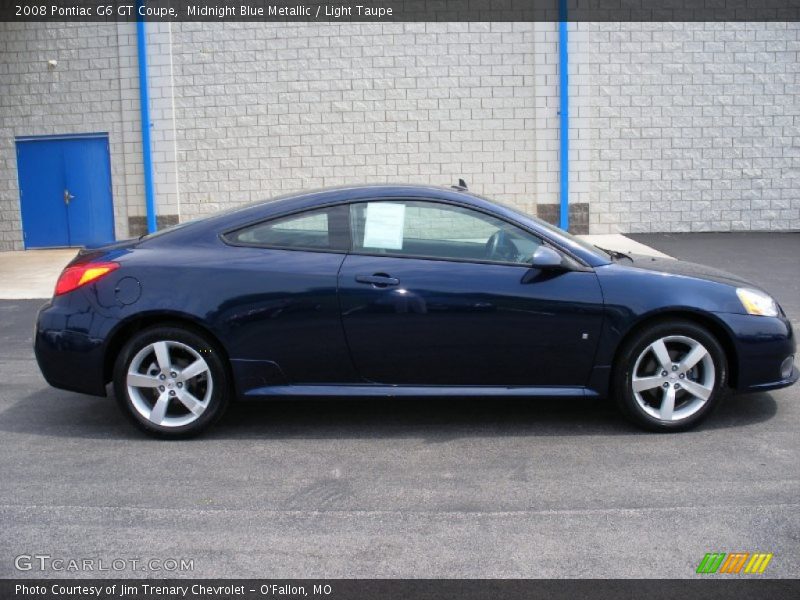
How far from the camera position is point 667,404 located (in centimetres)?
552

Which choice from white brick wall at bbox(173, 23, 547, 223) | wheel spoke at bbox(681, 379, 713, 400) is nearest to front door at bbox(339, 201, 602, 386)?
wheel spoke at bbox(681, 379, 713, 400)

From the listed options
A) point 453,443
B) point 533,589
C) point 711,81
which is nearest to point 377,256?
point 453,443

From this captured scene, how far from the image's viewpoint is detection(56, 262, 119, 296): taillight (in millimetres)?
5574

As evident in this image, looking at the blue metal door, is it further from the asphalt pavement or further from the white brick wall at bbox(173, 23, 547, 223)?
the asphalt pavement

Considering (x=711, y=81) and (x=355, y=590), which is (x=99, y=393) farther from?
(x=711, y=81)

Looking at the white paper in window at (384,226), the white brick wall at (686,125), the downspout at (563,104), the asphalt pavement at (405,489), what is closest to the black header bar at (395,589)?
the asphalt pavement at (405,489)

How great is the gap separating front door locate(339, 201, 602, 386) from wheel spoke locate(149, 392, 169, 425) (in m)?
1.14

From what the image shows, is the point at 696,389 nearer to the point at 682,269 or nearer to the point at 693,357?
the point at 693,357

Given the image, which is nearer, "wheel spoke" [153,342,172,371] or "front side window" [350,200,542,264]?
"wheel spoke" [153,342,172,371]

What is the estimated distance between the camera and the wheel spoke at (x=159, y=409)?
551 centimetres

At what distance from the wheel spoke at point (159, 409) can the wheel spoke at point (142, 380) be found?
0.09m

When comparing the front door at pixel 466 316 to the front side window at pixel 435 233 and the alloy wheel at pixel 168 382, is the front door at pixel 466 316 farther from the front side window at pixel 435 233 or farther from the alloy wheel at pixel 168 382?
the alloy wheel at pixel 168 382

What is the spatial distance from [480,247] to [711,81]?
11.1 m

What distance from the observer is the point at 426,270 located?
5492 mm
